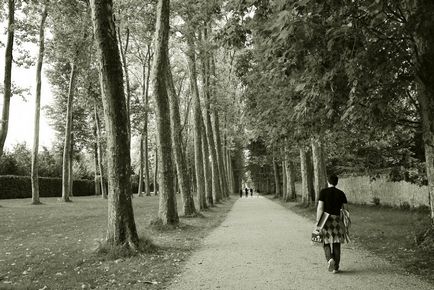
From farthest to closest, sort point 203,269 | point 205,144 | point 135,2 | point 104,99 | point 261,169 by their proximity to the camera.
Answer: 1. point 261,169
2. point 205,144
3. point 135,2
4. point 104,99
5. point 203,269

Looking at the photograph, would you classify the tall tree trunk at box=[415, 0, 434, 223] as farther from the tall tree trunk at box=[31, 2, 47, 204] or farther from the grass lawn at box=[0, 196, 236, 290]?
the tall tree trunk at box=[31, 2, 47, 204]

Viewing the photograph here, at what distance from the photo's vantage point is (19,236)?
11836 millimetres

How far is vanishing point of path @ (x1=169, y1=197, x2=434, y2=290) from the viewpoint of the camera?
6113 mm

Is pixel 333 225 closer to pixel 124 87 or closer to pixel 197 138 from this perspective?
pixel 124 87

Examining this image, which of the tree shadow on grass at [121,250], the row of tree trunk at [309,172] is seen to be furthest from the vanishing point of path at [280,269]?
the row of tree trunk at [309,172]

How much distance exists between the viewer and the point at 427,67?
21.1 feet

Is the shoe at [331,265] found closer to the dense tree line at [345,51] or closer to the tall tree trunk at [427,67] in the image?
the dense tree line at [345,51]

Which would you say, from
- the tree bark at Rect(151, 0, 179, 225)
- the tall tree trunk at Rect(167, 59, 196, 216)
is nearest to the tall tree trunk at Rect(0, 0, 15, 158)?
the tall tree trunk at Rect(167, 59, 196, 216)

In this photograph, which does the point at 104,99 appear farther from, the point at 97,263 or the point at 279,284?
the point at 279,284

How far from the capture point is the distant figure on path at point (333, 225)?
6926mm

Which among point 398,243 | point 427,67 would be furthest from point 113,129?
point 398,243

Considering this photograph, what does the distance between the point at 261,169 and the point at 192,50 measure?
3905 cm

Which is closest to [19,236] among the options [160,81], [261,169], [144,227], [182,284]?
[144,227]

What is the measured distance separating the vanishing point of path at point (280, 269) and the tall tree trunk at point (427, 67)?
2408mm
